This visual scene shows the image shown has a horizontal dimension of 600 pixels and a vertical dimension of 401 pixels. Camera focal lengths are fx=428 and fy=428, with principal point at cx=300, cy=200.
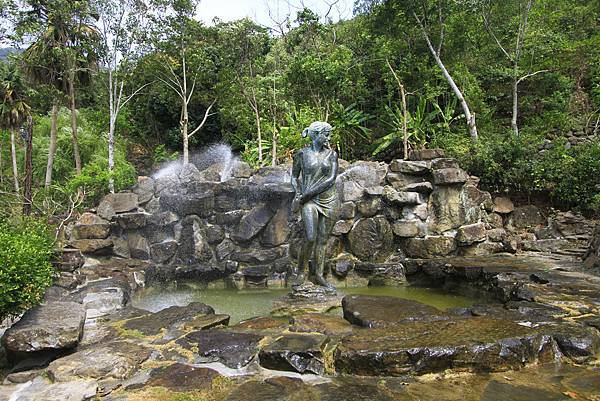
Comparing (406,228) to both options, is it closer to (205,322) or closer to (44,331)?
(205,322)

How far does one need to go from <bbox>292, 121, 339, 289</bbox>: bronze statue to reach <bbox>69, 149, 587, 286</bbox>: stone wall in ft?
6.97

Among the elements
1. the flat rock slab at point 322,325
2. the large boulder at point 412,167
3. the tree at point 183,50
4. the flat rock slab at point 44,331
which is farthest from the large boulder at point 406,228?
the tree at point 183,50

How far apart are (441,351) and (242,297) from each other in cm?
457

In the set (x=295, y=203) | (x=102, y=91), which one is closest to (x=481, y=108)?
(x=295, y=203)

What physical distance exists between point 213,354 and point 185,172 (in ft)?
26.4

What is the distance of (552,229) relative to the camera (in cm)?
938

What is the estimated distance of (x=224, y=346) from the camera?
3.91 m

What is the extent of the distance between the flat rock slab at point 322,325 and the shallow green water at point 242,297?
1.33 meters

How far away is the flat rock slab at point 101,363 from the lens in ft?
11.4

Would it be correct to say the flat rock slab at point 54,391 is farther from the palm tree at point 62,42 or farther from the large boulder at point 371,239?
the palm tree at point 62,42

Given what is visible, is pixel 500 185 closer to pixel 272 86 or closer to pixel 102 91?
pixel 272 86

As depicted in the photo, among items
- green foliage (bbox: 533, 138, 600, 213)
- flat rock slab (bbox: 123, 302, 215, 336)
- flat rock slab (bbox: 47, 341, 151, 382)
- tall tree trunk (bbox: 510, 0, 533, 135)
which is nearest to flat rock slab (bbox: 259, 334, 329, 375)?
flat rock slab (bbox: 47, 341, 151, 382)

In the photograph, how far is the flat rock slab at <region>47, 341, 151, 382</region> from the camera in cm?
347

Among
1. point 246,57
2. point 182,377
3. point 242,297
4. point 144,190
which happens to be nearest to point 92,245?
point 144,190
